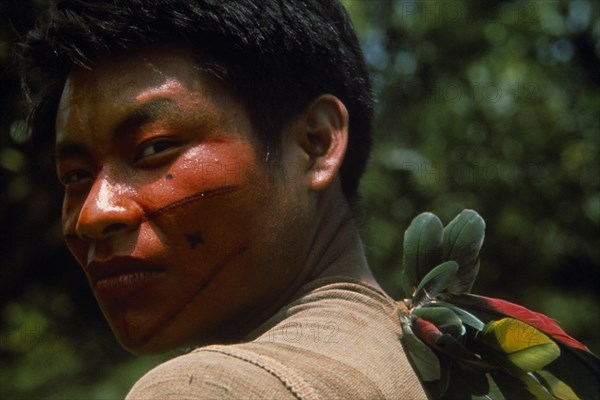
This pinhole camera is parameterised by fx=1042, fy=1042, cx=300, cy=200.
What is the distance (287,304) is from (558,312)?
22.0ft

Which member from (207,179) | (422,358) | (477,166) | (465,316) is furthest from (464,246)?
(477,166)

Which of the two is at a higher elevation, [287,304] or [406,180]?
[287,304]

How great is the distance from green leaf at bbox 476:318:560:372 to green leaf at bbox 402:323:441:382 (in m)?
0.15

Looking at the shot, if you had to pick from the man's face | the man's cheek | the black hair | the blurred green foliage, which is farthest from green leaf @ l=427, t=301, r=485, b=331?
the blurred green foliage

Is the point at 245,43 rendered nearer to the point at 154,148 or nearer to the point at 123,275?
the point at 154,148

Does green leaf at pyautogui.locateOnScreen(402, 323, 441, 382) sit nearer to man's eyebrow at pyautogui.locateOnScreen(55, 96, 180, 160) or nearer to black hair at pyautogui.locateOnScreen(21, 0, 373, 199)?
black hair at pyautogui.locateOnScreen(21, 0, 373, 199)

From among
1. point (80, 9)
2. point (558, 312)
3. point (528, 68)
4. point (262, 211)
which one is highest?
point (80, 9)

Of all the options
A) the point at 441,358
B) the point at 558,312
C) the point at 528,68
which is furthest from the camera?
the point at 528,68

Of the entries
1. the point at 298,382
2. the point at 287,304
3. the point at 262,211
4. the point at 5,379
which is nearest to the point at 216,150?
the point at 262,211

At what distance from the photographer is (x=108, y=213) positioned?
1.99 m

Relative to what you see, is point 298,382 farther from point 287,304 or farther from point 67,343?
point 67,343

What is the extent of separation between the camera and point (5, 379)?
592 centimetres

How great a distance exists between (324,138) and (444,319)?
0.47 m

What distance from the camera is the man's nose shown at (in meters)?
1.99
